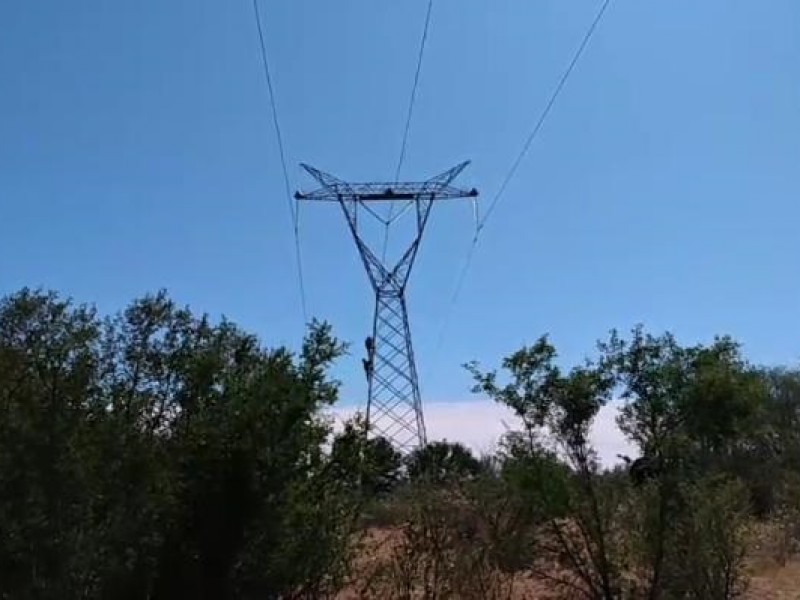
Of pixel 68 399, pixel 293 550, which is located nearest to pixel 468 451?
pixel 293 550

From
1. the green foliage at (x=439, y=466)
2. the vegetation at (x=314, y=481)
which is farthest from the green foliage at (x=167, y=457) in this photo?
the green foliage at (x=439, y=466)

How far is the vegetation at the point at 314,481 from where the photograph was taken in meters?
8.48

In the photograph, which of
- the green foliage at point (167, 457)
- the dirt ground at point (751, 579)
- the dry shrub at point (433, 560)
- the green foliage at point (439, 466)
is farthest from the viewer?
the green foliage at point (439, 466)

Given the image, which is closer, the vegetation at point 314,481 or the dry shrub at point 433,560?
the vegetation at point 314,481

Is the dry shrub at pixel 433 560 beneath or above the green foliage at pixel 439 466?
beneath

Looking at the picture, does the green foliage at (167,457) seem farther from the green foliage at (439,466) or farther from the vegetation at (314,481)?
the green foliage at (439,466)

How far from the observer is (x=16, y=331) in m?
11.0

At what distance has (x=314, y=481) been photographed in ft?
37.4

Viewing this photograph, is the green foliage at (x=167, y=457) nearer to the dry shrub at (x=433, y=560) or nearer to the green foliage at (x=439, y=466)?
the dry shrub at (x=433, y=560)

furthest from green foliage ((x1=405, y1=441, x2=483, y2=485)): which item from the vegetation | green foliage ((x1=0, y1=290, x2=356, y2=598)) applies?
green foliage ((x1=0, y1=290, x2=356, y2=598))

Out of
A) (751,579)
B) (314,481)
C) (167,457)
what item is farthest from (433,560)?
(751,579)

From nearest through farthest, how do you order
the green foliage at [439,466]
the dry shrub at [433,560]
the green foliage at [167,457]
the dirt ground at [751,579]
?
the green foliage at [167,457] → the dry shrub at [433,560] → the dirt ground at [751,579] → the green foliage at [439,466]

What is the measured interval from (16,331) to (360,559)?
4498 millimetres

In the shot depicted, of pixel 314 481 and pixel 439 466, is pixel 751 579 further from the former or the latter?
pixel 314 481
